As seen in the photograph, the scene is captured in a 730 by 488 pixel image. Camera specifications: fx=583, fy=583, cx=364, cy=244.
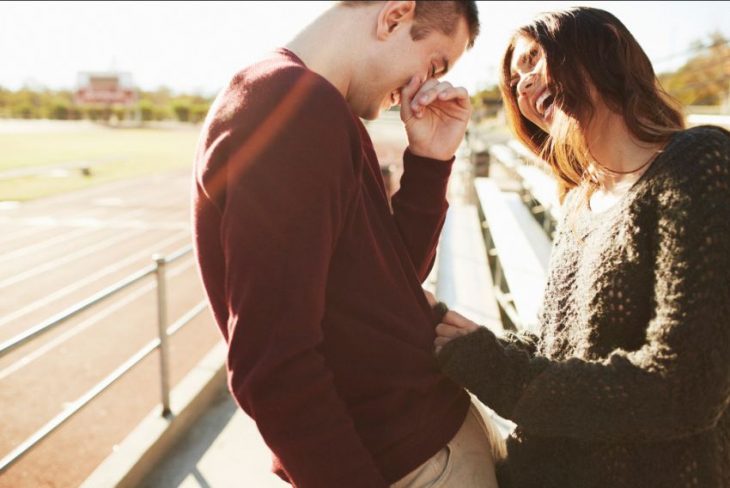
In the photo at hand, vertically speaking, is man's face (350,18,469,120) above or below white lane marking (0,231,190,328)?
above

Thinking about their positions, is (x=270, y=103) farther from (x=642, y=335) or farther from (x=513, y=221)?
(x=513, y=221)

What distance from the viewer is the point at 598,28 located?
1.39 meters

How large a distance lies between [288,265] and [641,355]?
72cm

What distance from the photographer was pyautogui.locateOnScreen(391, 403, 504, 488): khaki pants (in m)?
1.27

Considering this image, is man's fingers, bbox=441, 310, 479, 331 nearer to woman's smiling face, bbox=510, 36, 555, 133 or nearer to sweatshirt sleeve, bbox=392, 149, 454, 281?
sweatshirt sleeve, bbox=392, 149, 454, 281

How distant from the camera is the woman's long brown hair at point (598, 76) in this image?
4.45 ft

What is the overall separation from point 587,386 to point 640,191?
0.42 metres

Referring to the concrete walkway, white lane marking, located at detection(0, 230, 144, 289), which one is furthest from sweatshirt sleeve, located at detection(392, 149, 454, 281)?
white lane marking, located at detection(0, 230, 144, 289)

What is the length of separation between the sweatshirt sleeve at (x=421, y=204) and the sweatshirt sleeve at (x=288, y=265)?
560 mm

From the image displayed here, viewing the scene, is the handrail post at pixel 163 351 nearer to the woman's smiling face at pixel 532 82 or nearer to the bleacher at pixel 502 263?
the bleacher at pixel 502 263

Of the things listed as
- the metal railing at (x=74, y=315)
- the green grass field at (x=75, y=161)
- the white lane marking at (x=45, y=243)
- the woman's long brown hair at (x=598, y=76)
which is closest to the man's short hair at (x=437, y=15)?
the woman's long brown hair at (x=598, y=76)

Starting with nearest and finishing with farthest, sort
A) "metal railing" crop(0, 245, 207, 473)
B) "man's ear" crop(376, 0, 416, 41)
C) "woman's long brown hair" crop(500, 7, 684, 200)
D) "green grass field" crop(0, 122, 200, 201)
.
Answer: "man's ear" crop(376, 0, 416, 41)
"woman's long brown hair" crop(500, 7, 684, 200)
"metal railing" crop(0, 245, 207, 473)
"green grass field" crop(0, 122, 200, 201)

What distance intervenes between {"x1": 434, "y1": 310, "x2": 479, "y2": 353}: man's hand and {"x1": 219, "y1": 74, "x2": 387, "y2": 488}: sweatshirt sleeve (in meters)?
0.36

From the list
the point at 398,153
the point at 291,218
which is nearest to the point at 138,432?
the point at 291,218
